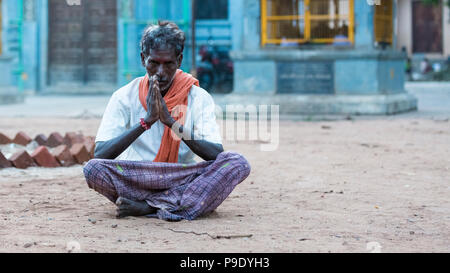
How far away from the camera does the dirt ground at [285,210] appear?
136 inches

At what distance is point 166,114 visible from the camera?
3850mm

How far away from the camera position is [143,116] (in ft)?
13.4

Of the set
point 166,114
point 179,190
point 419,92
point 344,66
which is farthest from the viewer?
point 419,92

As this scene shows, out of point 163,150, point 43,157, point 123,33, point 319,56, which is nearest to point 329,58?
point 319,56

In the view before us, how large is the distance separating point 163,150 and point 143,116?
0.22 meters

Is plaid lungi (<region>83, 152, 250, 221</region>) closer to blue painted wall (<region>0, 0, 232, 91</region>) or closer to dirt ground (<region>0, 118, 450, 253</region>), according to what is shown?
dirt ground (<region>0, 118, 450, 253</region>)

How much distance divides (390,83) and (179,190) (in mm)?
8966

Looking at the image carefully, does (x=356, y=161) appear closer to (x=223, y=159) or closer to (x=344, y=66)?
(x=223, y=159)

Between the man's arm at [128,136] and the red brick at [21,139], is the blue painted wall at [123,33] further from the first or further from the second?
the man's arm at [128,136]

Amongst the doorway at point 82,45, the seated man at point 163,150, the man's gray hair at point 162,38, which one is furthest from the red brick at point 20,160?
the doorway at point 82,45

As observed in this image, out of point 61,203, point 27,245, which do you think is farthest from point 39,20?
point 27,245

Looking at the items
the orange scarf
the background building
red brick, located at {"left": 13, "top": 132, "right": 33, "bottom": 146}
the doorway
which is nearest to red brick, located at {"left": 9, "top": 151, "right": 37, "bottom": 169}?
red brick, located at {"left": 13, "top": 132, "right": 33, "bottom": 146}

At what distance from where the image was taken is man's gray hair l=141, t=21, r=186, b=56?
13.0ft

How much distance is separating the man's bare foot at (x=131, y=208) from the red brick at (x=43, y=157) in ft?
7.61
